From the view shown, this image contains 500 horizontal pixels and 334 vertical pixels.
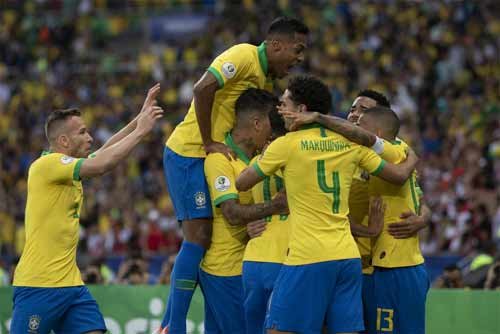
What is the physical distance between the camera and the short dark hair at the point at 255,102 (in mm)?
9273

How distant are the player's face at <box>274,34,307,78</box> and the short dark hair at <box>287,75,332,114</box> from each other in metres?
0.96

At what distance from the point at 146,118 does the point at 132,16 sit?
19.5 m

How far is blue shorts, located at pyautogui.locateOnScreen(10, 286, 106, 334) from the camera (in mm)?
9078

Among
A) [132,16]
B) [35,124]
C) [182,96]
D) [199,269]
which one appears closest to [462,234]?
[199,269]

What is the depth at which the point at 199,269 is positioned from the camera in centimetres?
946

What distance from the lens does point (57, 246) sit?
362 inches

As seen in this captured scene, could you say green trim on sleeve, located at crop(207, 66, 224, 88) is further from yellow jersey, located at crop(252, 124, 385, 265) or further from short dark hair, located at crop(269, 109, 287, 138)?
yellow jersey, located at crop(252, 124, 385, 265)

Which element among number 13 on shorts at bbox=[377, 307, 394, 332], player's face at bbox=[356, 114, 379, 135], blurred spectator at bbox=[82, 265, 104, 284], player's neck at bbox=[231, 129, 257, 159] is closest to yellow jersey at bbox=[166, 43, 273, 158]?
player's neck at bbox=[231, 129, 257, 159]

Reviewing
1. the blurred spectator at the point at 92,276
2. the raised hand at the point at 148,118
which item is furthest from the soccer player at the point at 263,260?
the blurred spectator at the point at 92,276

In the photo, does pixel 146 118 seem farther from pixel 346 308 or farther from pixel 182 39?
pixel 182 39

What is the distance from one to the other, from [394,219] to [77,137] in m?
2.56

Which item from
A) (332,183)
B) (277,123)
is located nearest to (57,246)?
(277,123)

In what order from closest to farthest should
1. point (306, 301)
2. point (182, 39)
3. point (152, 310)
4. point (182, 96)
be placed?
point (306, 301), point (152, 310), point (182, 96), point (182, 39)

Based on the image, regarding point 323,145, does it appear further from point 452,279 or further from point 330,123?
point 452,279
